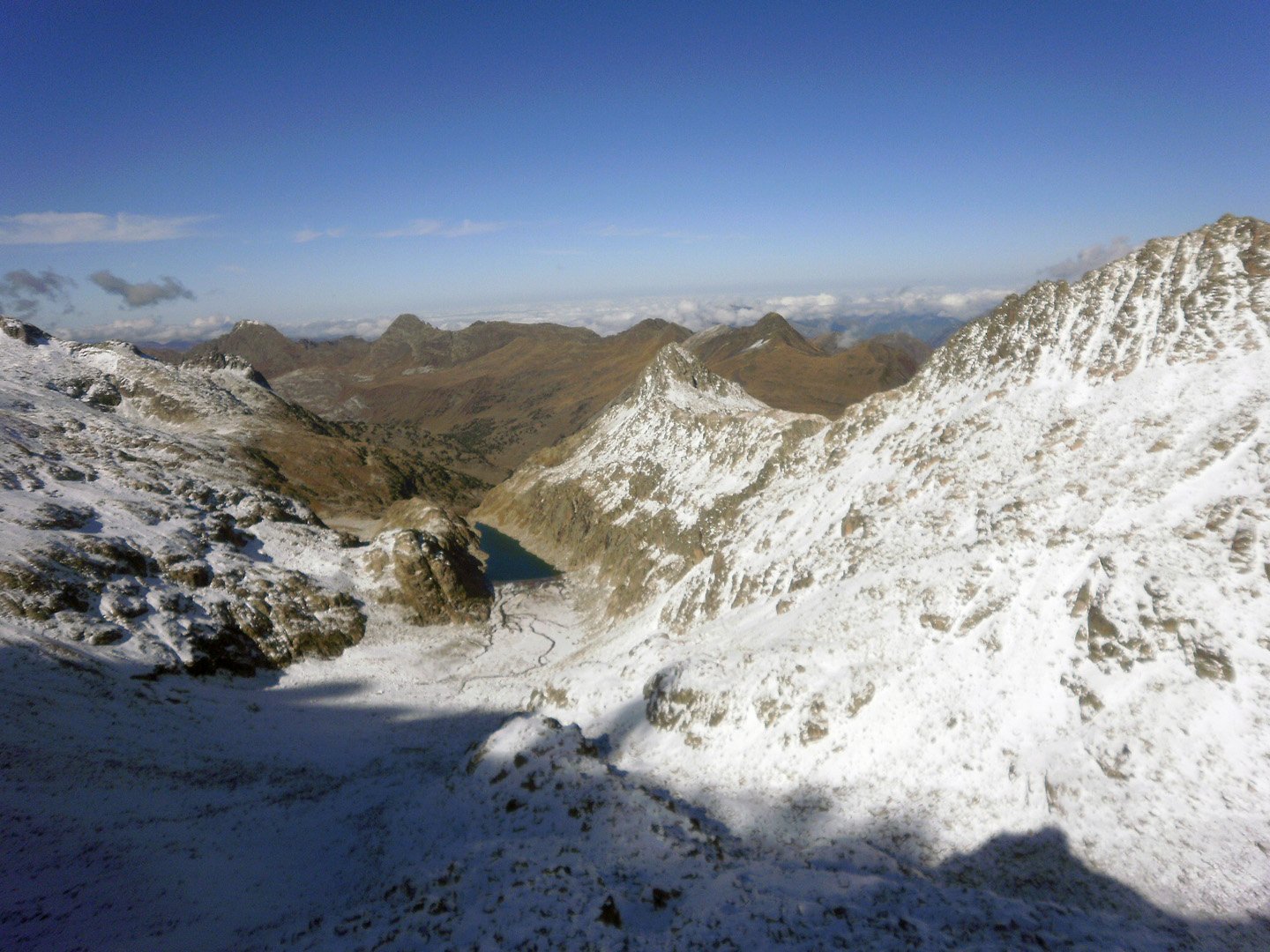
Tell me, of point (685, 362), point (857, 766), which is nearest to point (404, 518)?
point (685, 362)

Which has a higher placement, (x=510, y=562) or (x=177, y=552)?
(x=177, y=552)

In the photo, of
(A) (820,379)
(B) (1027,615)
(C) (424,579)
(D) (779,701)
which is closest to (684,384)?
(C) (424,579)

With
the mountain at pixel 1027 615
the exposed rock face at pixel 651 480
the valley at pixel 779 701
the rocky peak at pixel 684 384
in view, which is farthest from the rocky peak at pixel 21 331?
the mountain at pixel 1027 615

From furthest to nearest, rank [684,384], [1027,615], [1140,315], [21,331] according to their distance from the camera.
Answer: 1. [21,331]
2. [684,384]
3. [1140,315]
4. [1027,615]

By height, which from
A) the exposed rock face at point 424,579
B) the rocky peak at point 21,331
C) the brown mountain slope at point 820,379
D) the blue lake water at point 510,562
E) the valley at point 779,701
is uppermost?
the rocky peak at point 21,331

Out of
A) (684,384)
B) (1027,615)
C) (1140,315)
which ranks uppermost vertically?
(1140,315)

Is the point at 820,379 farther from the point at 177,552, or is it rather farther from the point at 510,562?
the point at 177,552

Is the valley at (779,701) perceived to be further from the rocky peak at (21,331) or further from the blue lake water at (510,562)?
the rocky peak at (21,331)

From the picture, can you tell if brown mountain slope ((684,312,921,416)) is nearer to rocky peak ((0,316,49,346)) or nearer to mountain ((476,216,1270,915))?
mountain ((476,216,1270,915))
